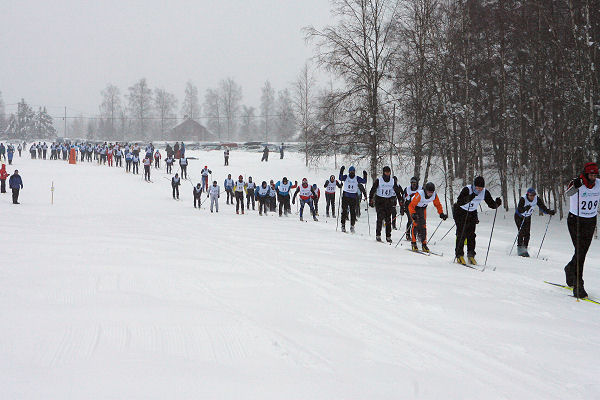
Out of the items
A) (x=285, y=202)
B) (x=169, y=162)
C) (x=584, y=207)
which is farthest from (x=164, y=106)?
(x=584, y=207)

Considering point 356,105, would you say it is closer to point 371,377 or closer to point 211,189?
point 211,189

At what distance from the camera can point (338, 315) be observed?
5.22m

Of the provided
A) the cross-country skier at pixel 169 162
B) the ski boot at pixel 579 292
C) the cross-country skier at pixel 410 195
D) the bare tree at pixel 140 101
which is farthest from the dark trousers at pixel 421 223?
the bare tree at pixel 140 101

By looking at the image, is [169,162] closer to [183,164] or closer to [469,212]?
[183,164]

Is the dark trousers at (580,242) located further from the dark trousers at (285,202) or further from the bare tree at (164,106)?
the bare tree at (164,106)

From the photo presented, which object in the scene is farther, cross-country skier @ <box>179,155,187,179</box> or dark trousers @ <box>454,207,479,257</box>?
cross-country skier @ <box>179,155,187,179</box>

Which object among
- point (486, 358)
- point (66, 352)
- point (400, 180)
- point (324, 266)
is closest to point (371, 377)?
point (486, 358)

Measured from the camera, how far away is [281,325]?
15.5ft

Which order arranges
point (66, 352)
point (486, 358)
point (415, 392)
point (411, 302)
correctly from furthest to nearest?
point (411, 302) → point (486, 358) → point (66, 352) → point (415, 392)

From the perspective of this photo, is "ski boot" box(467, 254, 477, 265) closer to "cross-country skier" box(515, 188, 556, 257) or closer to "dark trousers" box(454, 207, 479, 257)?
"dark trousers" box(454, 207, 479, 257)

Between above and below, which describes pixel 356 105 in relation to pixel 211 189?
above


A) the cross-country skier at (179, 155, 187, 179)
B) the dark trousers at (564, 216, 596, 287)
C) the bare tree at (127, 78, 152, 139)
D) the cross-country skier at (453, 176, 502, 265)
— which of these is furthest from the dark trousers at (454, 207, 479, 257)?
the bare tree at (127, 78, 152, 139)

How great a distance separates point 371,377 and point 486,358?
126cm

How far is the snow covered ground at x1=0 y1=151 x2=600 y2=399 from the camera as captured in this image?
137 inches
